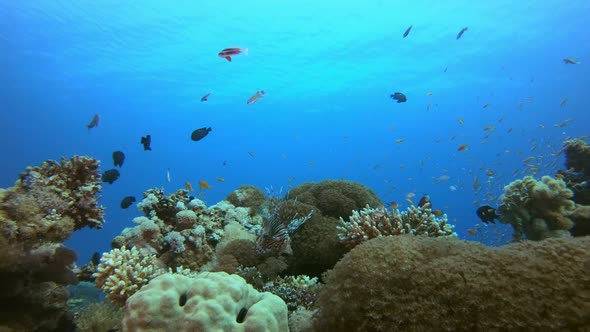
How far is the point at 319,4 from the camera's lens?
33.4m

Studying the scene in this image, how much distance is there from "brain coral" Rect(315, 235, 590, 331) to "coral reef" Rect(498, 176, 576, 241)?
596 cm

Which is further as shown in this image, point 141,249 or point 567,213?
point 567,213

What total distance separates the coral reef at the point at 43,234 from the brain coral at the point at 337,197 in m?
4.78

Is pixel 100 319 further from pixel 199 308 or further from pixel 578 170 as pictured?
pixel 578 170

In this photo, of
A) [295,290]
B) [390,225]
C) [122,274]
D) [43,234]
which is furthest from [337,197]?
[43,234]

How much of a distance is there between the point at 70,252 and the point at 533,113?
11011 cm

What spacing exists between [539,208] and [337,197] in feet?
17.1

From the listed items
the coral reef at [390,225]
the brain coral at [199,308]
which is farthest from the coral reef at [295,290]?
the brain coral at [199,308]

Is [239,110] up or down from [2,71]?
up

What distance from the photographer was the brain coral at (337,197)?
25.5 ft

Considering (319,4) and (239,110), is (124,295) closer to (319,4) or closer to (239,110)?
(319,4)

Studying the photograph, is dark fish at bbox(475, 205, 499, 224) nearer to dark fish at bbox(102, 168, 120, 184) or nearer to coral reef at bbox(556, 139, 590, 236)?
coral reef at bbox(556, 139, 590, 236)

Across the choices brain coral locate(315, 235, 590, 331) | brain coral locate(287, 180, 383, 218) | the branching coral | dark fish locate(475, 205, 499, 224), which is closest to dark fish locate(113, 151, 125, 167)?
the branching coral

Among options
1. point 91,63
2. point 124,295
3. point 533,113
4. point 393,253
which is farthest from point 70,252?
point 533,113
